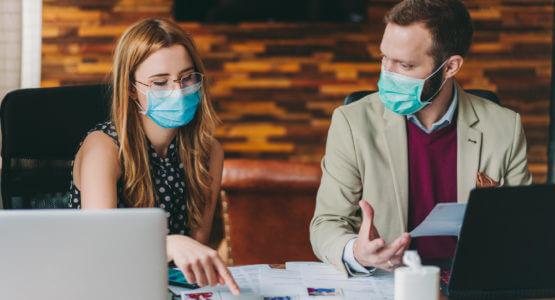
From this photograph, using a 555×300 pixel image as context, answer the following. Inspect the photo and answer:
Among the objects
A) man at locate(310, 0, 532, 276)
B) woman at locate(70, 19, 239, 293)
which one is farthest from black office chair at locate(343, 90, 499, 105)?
woman at locate(70, 19, 239, 293)

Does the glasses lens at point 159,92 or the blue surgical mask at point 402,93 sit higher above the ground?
the blue surgical mask at point 402,93

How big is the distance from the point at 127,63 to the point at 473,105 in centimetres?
92

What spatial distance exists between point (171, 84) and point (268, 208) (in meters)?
1.03

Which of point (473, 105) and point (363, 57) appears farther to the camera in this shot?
point (363, 57)

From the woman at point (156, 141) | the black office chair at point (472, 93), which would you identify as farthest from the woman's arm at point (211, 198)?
the black office chair at point (472, 93)

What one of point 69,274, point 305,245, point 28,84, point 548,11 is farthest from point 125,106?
point 548,11

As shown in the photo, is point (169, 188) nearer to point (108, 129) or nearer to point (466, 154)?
point (108, 129)

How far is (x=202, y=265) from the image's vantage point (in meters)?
1.52

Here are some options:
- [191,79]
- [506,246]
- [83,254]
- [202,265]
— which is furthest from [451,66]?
[83,254]

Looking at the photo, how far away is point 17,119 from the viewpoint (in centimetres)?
210

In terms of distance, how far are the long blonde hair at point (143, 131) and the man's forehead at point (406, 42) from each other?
1.61 feet

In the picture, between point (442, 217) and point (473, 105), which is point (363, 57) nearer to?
point (473, 105)

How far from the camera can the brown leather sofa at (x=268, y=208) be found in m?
2.93

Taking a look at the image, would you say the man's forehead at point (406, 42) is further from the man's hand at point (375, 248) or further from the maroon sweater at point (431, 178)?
the man's hand at point (375, 248)
